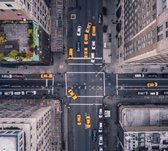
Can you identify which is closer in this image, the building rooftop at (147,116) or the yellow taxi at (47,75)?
the building rooftop at (147,116)

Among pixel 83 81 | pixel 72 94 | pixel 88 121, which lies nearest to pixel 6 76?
pixel 72 94

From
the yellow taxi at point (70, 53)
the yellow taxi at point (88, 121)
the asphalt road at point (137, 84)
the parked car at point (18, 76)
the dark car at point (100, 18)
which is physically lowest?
the yellow taxi at point (88, 121)

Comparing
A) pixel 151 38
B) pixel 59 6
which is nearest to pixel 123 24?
pixel 59 6

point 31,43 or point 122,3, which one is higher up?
point 122,3

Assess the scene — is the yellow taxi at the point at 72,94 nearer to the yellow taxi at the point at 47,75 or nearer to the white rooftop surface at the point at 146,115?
the yellow taxi at the point at 47,75

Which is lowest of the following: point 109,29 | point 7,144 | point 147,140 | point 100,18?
point 147,140

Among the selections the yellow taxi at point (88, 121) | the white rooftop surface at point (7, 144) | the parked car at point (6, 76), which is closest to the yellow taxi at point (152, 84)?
the yellow taxi at point (88, 121)

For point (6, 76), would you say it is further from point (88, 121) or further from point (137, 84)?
point (137, 84)

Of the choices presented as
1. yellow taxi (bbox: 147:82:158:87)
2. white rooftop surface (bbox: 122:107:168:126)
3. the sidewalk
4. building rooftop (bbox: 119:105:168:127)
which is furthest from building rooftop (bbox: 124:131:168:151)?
the sidewalk

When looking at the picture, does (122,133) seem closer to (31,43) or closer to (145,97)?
(145,97)
